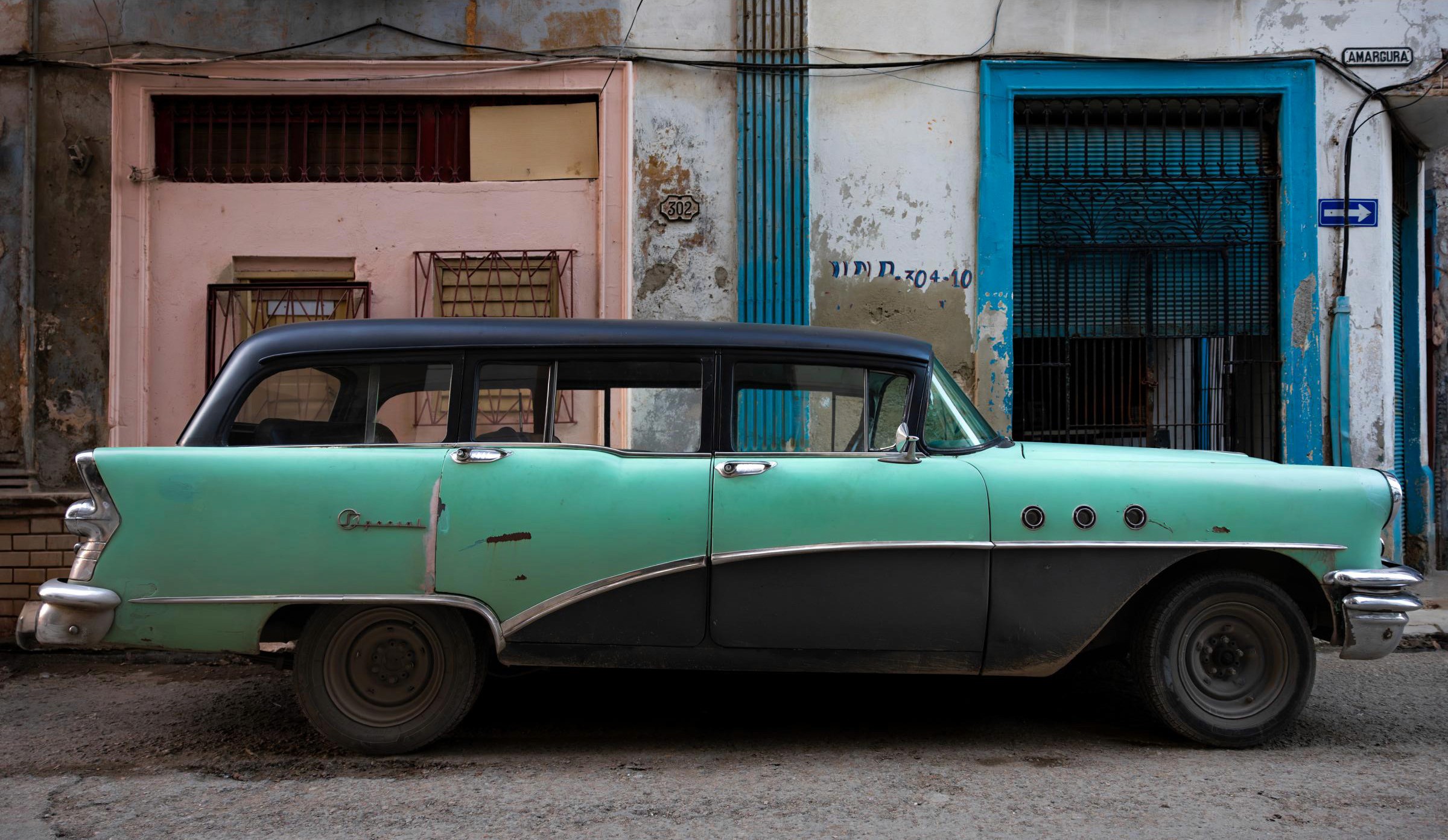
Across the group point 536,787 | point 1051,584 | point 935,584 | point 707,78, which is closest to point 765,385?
point 935,584

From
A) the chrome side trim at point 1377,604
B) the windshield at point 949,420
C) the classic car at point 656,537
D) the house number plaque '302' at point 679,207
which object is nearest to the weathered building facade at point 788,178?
the house number plaque '302' at point 679,207

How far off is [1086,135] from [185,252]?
6507 millimetres

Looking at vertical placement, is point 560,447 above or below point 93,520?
above

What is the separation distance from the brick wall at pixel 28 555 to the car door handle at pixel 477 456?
13.9ft

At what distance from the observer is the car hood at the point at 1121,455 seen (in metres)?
4.25

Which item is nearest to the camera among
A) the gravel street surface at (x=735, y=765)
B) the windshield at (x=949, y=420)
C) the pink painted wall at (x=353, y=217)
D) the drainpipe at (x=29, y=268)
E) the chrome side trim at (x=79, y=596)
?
the gravel street surface at (x=735, y=765)

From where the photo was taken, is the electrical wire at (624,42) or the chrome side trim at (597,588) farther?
the electrical wire at (624,42)

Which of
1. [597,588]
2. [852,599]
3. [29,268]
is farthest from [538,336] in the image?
[29,268]

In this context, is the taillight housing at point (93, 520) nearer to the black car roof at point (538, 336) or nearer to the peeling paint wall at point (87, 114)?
the black car roof at point (538, 336)

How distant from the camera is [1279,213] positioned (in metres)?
8.02

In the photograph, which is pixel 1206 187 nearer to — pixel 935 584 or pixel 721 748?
pixel 935 584

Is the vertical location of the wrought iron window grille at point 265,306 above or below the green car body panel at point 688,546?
above

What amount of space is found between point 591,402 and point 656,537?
1.99ft

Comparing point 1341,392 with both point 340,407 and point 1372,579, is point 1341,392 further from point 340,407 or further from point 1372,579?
point 340,407
